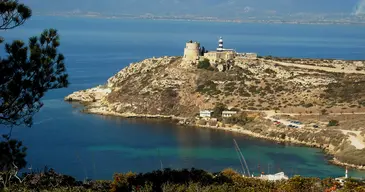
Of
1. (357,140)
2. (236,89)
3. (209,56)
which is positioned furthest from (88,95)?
(357,140)

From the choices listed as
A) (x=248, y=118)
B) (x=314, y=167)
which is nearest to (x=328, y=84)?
(x=248, y=118)

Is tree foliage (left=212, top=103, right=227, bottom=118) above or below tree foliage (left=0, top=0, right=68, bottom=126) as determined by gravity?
below

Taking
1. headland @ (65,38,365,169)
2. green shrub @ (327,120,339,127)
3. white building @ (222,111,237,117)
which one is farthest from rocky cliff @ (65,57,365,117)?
green shrub @ (327,120,339,127)

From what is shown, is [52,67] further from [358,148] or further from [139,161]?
[358,148]

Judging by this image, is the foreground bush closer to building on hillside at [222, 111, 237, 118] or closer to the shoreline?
the shoreline

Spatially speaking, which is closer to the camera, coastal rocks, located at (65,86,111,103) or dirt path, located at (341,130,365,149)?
dirt path, located at (341,130,365,149)

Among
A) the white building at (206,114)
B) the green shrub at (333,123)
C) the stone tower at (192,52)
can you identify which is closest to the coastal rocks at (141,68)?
the stone tower at (192,52)

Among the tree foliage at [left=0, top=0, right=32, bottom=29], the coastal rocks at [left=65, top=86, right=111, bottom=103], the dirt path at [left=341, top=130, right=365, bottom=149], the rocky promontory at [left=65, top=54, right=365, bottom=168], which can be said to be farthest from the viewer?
the coastal rocks at [left=65, top=86, right=111, bottom=103]
